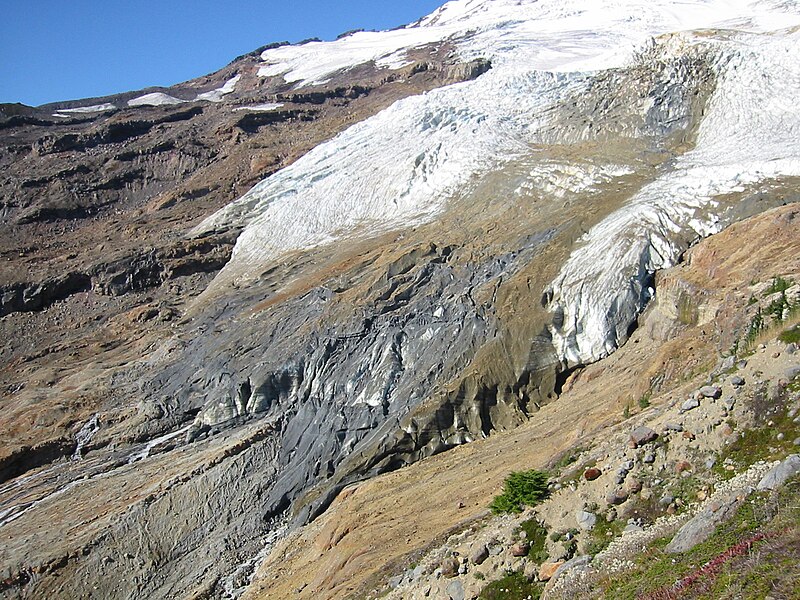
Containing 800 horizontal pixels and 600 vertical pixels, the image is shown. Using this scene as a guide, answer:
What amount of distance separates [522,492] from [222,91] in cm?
8077

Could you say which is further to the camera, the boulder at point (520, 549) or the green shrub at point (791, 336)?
the green shrub at point (791, 336)

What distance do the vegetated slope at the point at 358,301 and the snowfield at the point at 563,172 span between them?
13cm

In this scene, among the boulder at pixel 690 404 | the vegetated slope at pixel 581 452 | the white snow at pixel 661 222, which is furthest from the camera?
the white snow at pixel 661 222

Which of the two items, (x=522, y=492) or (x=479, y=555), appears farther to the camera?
(x=522, y=492)

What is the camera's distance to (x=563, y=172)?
2933 centimetres

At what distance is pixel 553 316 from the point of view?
22797 mm

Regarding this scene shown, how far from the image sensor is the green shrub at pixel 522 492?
10.8 meters

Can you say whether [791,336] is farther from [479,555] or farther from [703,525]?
[479,555]

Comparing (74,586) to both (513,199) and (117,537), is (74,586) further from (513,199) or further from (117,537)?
(513,199)

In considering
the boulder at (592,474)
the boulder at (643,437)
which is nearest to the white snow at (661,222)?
the boulder at (643,437)

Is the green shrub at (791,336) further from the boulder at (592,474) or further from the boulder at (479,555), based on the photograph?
the boulder at (479,555)

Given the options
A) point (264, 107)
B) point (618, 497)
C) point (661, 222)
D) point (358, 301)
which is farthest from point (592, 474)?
point (264, 107)

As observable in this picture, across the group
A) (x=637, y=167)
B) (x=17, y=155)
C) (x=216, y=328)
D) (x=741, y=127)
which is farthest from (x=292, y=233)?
(x=17, y=155)

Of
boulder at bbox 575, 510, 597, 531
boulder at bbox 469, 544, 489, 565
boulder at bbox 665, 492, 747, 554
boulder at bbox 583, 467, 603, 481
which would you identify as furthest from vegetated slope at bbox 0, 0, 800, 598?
boulder at bbox 665, 492, 747, 554
